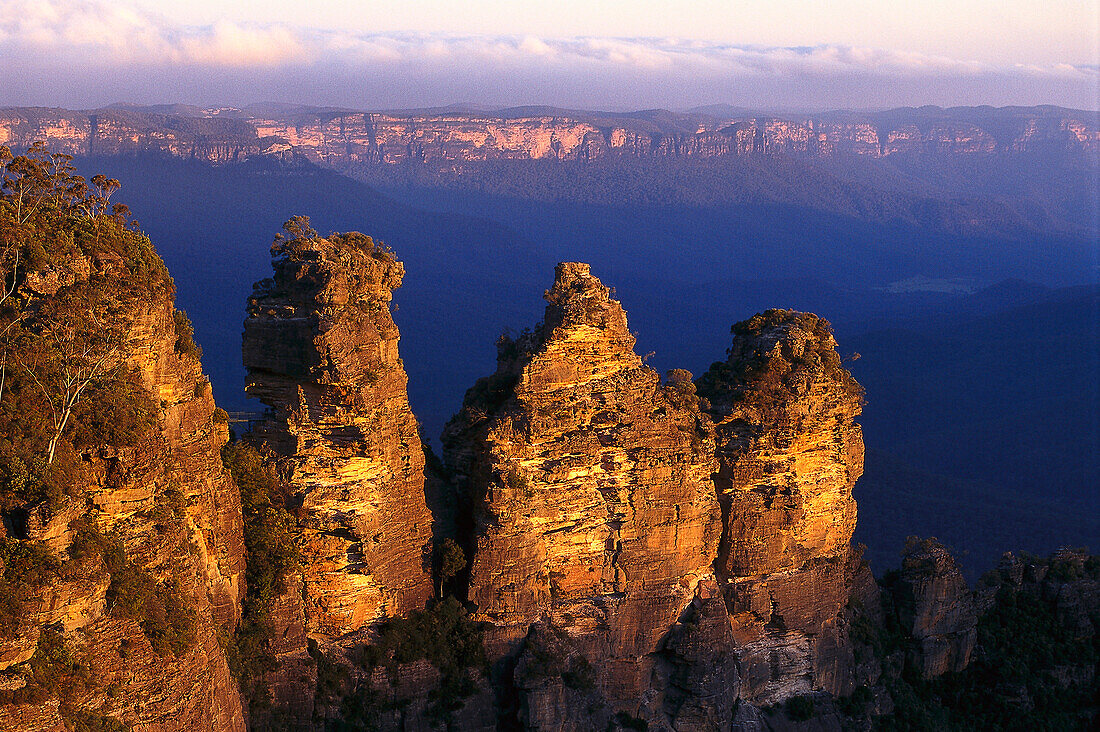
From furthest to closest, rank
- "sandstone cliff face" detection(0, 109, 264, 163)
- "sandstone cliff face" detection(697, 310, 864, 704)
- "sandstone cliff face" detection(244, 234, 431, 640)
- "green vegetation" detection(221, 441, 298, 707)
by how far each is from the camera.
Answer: "sandstone cliff face" detection(0, 109, 264, 163), "sandstone cliff face" detection(697, 310, 864, 704), "sandstone cliff face" detection(244, 234, 431, 640), "green vegetation" detection(221, 441, 298, 707)

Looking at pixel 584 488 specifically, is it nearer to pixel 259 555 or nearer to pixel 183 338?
pixel 259 555

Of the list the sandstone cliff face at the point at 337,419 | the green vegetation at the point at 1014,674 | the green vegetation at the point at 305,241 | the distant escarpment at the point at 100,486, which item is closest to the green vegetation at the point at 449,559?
the sandstone cliff face at the point at 337,419

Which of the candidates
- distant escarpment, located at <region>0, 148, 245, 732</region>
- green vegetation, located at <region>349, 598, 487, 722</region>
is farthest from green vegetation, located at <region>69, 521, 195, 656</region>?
green vegetation, located at <region>349, 598, 487, 722</region>

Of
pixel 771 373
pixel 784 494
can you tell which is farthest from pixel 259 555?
pixel 771 373

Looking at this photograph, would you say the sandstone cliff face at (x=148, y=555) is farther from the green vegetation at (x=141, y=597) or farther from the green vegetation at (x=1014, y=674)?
the green vegetation at (x=1014, y=674)

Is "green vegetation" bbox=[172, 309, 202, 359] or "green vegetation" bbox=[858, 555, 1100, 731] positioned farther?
"green vegetation" bbox=[858, 555, 1100, 731]

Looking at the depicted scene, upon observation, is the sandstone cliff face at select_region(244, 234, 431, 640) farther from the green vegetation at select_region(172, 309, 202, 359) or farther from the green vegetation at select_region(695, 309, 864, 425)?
the green vegetation at select_region(695, 309, 864, 425)

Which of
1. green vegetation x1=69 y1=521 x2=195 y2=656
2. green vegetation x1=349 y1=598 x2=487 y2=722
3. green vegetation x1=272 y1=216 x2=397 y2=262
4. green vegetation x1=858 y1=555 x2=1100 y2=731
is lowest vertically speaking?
green vegetation x1=858 y1=555 x2=1100 y2=731
